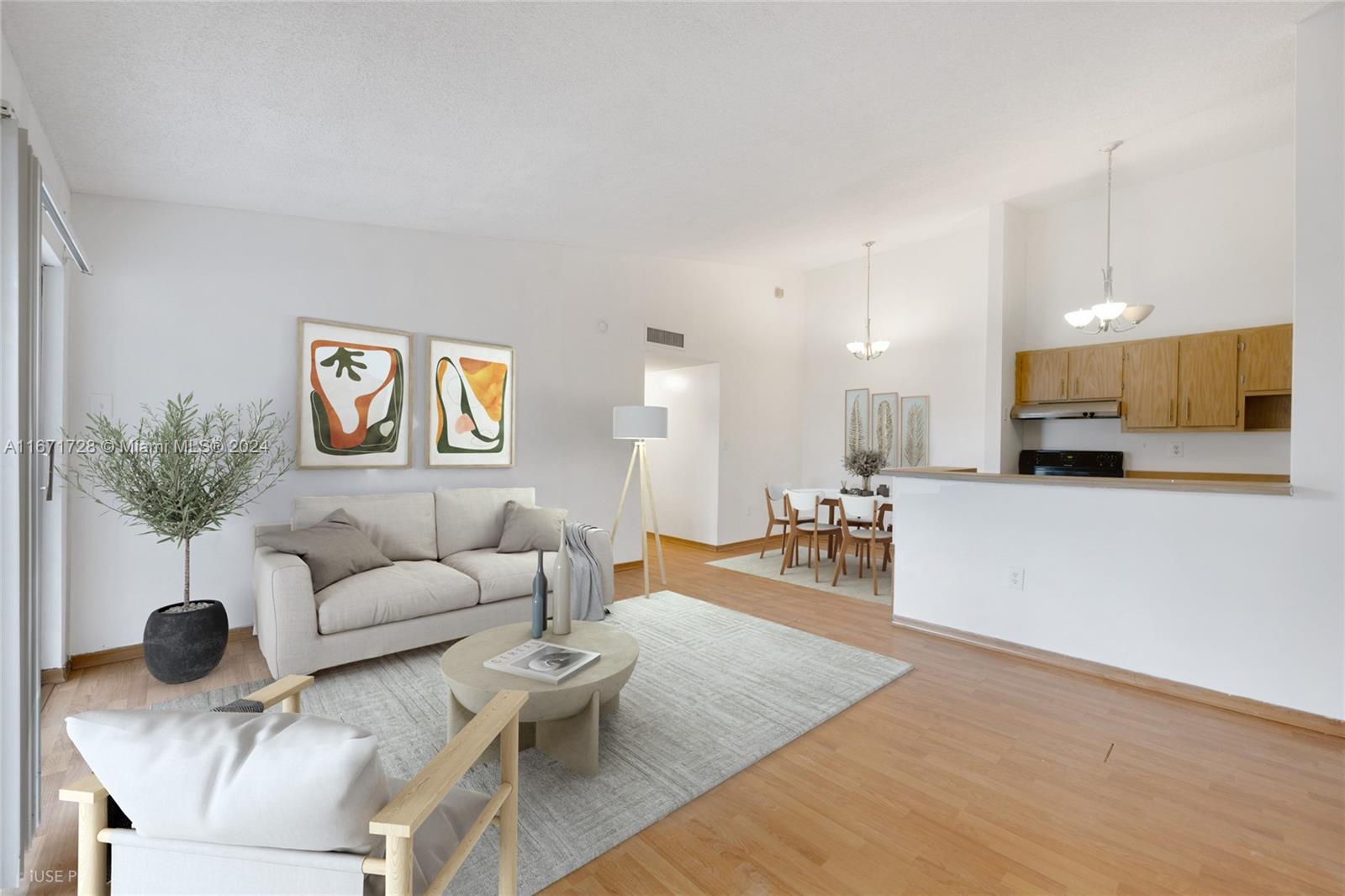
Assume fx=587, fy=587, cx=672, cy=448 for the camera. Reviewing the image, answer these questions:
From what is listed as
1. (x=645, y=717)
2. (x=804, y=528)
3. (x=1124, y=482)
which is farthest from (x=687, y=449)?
(x=645, y=717)

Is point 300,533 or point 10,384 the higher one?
point 10,384

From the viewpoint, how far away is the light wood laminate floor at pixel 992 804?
69.8 inches

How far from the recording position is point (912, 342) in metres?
6.76

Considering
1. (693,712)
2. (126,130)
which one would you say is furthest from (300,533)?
(693,712)

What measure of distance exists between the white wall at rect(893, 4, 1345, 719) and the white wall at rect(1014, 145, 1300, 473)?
1.85 meters

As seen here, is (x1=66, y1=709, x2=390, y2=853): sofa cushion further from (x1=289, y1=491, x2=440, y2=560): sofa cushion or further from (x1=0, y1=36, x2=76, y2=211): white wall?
(x1=289, y1=491, x2=440, y2=560): sofa cushion

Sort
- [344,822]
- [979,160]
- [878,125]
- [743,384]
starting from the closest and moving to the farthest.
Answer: [344,822] → [878,125] → [979,160] → [743,384]

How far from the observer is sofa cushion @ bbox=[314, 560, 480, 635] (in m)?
3.13

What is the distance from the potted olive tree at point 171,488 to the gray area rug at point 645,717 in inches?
12.9

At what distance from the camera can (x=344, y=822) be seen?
1050 mm

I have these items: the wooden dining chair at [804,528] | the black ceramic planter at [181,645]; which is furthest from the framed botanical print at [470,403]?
the wooden dining chair at [804,528]

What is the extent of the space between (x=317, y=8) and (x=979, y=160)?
3981 mm

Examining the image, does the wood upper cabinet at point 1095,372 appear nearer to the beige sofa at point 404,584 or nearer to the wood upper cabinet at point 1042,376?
the wood upper cabinet at point 1042,376

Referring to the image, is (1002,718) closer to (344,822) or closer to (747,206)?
(344,822)
